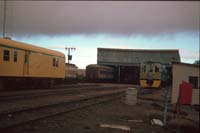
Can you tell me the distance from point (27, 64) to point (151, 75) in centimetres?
1528

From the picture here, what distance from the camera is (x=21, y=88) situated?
2408 centimetres

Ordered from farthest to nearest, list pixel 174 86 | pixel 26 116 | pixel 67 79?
pixel 67 79 < pixel 174 86 < pixel 26 116

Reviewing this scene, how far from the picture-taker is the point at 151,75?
109 ft

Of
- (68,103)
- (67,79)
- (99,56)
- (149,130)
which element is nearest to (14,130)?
(149,130)

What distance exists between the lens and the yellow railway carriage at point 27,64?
65.8 ft

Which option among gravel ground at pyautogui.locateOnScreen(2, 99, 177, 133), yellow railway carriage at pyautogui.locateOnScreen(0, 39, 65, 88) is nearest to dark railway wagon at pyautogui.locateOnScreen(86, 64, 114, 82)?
yellow railway carriage at pyautogui.locateOnScreen(0, 39, 65, 88)

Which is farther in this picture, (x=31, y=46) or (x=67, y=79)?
(x=67, y=79)

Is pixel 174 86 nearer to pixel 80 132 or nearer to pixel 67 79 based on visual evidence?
pixel 80 132

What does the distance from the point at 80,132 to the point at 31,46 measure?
15957mm

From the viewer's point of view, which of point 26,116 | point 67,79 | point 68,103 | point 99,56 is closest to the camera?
point 26,116

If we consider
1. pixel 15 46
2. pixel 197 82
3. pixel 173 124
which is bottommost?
pixel 173 124

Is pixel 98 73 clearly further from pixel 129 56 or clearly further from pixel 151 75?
pixel 151 75

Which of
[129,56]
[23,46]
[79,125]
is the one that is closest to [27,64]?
[23,46]

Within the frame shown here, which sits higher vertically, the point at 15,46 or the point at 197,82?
the point at 15,46
